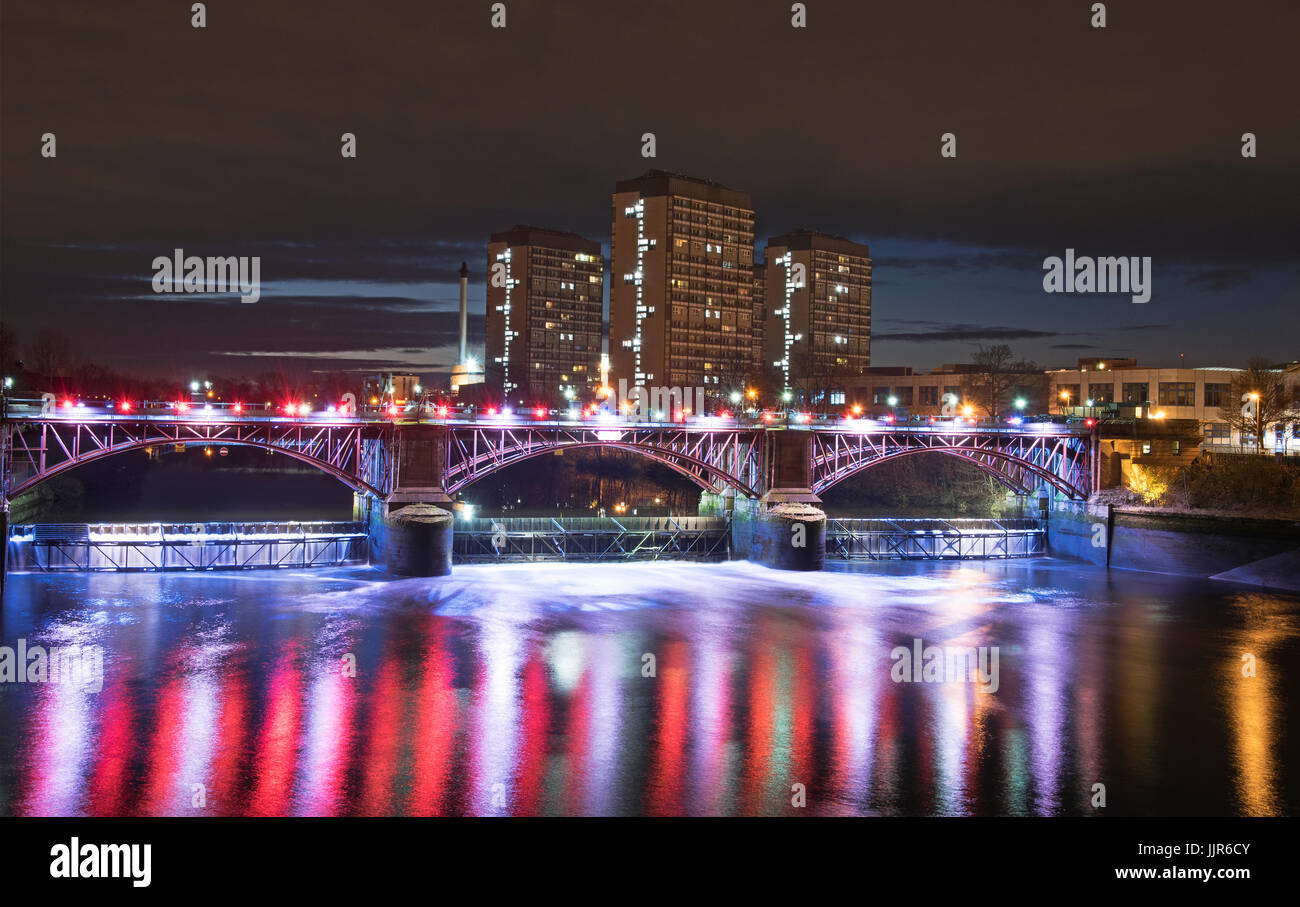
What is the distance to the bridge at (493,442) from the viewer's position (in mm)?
51188

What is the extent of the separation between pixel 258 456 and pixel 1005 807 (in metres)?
153

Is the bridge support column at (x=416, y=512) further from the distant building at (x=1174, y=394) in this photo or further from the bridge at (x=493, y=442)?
the distant building at (x=1174, y=394)

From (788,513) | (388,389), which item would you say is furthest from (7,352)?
(788,513)

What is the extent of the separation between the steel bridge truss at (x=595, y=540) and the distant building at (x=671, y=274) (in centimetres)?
12468

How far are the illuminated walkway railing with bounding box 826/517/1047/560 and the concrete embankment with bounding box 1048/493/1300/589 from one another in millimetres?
2162

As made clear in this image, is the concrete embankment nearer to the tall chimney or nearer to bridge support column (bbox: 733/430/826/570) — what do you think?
bridge support column (bbox: 733/430/826/570)

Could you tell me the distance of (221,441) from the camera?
1983 inches

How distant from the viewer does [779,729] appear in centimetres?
2953

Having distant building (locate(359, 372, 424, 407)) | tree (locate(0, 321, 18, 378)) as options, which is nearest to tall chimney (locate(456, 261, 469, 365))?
distant building (locate(359, 372, 424, 407))

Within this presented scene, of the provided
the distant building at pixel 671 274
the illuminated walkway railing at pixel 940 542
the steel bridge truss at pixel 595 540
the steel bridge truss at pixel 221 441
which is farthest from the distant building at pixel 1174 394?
the distant building at pixel 671 274

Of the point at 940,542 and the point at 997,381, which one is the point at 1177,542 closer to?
the point at 940,542

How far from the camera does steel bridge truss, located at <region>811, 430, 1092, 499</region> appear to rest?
231 feet

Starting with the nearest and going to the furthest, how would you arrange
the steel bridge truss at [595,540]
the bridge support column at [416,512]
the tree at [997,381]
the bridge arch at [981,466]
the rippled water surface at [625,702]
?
1. the rippled water surface at [625,702]
2. the bridge support column at [416,512]
3. the steel bridge truss at [595,540]
4. the bridge arch at [981,466]
5. the tree at [997,381]
